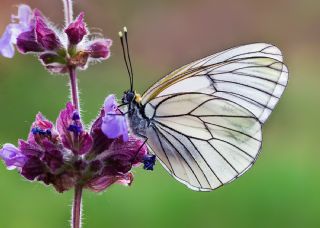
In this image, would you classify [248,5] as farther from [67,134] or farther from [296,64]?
[67,134]

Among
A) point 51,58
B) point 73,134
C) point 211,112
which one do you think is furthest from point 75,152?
point 211,112

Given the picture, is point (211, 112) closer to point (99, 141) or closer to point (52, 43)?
point (99, 141)

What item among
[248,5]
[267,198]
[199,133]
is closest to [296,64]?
[248,5]

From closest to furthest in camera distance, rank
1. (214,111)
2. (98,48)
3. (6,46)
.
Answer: (6,46) < (98,48) < (214,111)

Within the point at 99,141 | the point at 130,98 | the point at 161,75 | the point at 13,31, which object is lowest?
the point at 99,141

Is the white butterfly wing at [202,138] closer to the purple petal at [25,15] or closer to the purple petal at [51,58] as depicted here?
the purple petal at [51,58]
